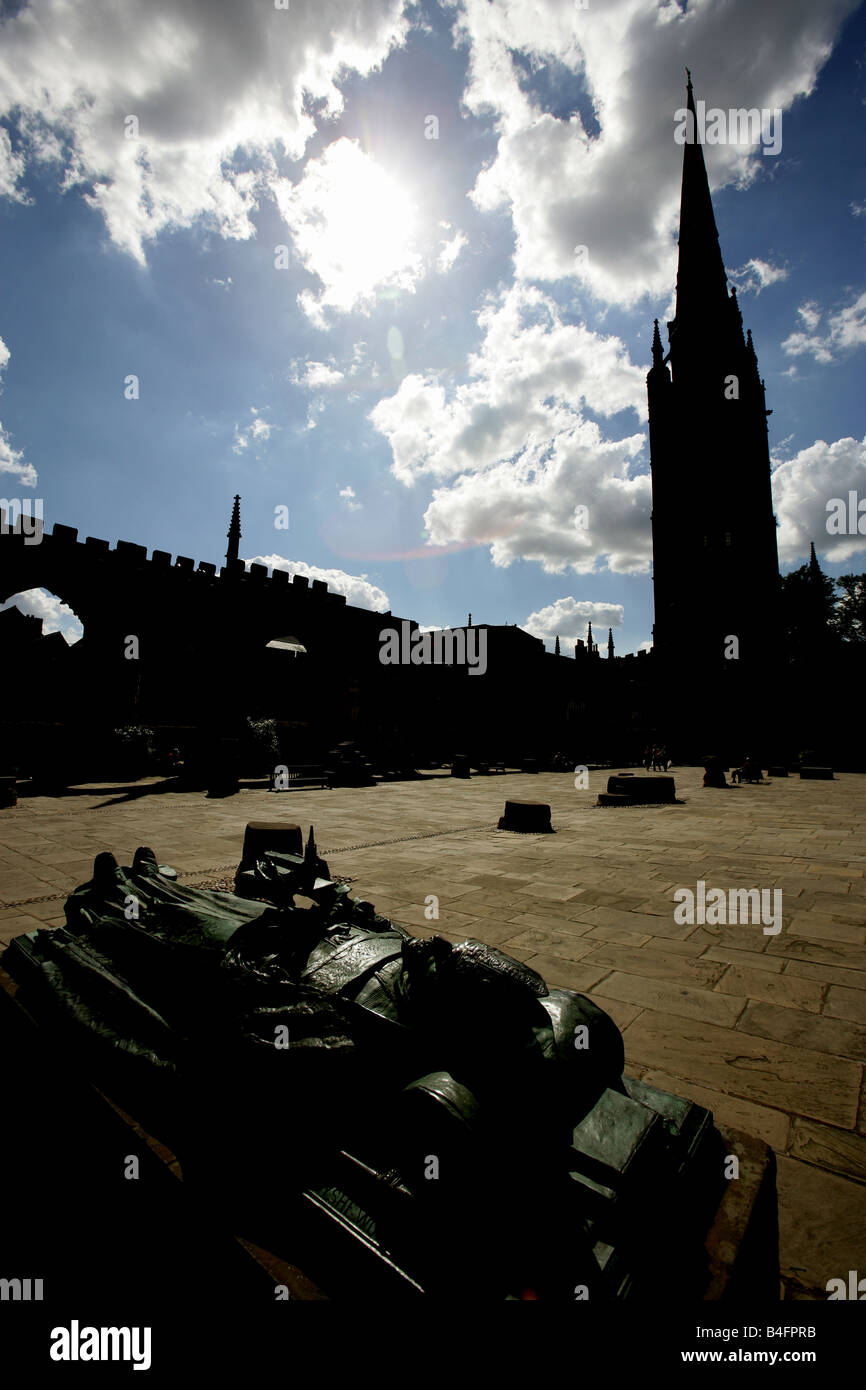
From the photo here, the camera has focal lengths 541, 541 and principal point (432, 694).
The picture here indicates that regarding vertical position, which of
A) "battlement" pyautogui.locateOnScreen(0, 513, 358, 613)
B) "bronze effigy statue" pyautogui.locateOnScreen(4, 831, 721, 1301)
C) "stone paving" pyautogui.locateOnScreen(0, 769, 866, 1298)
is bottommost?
"stone paving" pyautogui.locateOnScreen(0, 769, 866, 1298)

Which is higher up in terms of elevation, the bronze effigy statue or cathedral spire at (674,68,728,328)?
cathedral spire at (674,68,728,328)

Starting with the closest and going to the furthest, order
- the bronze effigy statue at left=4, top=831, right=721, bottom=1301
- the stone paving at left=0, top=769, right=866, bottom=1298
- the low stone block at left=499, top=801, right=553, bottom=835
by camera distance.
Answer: the bronze effigy statue at left=4, top=831, right=721, bottom=1301
the stone paving at left=0, top=769, right=866, bottom=1298
the low stone block at left=499, top=801, right=553, bottom=835

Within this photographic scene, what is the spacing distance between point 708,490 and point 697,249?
72.1ft

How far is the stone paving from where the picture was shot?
2047 millimetres

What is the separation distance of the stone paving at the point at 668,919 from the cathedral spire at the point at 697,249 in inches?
2022

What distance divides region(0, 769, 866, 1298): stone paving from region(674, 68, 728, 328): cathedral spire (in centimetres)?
5136

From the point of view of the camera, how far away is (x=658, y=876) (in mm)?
5836

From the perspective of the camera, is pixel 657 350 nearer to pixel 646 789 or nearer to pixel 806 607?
pixel 806 607

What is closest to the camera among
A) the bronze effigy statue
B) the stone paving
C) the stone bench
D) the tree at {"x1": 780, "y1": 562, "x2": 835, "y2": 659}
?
the bronze effigy statue

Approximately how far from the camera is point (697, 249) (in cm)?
4606

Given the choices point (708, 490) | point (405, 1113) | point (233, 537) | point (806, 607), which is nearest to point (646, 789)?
point (405, 1113)

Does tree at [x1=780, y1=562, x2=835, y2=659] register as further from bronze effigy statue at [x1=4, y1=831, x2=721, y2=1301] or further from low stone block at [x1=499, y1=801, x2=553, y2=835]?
bronze effigy statue at [x1=4, y1=831, x2=721, y2=1301]

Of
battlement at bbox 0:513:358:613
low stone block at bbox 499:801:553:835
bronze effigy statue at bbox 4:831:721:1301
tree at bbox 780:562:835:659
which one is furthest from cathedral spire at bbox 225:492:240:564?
tree at bbox 780:562:835:659
